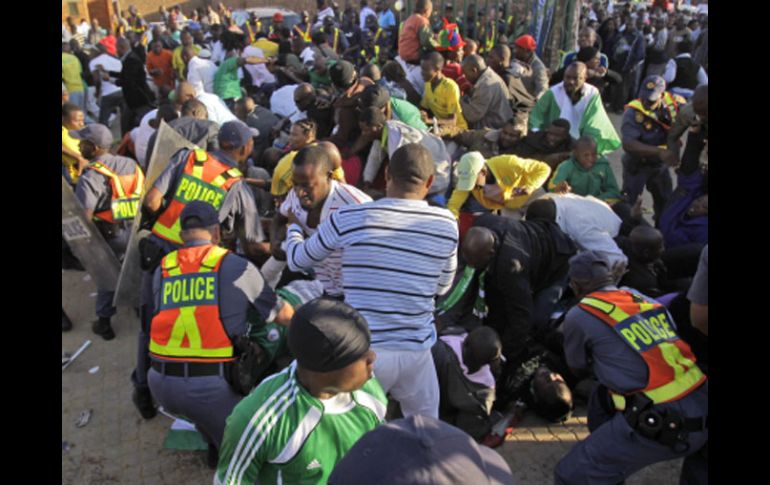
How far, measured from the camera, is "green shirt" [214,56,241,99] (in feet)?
28.9

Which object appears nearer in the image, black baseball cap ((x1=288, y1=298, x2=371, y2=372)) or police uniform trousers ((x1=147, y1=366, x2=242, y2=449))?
black baseball cap ((x1=288, y1=298, x2=371, y2=372))

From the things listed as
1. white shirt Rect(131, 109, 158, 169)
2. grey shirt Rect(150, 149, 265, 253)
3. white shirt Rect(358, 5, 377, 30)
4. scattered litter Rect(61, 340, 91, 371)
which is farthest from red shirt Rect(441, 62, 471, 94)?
white shirt Rect(358, 5, 377, 30)

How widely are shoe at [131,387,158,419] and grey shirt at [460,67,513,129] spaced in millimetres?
4609

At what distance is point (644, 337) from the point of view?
2.97 meters

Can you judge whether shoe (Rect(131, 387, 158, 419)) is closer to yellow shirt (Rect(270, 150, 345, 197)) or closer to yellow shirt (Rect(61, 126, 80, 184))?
yellow shirt (Rect(270, 150, 345, 197))

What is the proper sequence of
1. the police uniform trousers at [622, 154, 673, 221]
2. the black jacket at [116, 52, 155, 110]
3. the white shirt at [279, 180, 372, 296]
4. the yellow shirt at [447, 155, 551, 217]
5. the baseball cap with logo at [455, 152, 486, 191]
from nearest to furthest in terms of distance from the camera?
the white shirt at [279, 180, 372, 296] < the baseball cap with logo at [455, 152, 486, 191] < the yellow shirt at [447, 155, 551, 217] < the police uniform trousers at [622, 154, 673, 221] < the black jacket at [116, 52, 155, 110]

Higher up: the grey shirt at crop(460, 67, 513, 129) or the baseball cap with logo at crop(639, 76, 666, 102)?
the baseball cap with logo at crop(639, 76, 666, 102)

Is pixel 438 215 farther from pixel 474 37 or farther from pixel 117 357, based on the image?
pixel 474 37

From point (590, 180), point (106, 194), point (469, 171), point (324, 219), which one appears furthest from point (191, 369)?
point (590, 180)

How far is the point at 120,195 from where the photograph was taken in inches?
209

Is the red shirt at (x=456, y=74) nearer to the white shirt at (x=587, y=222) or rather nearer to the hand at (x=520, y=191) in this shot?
the hand at (x=520, y=191)

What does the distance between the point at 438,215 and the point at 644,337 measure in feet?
3.92
